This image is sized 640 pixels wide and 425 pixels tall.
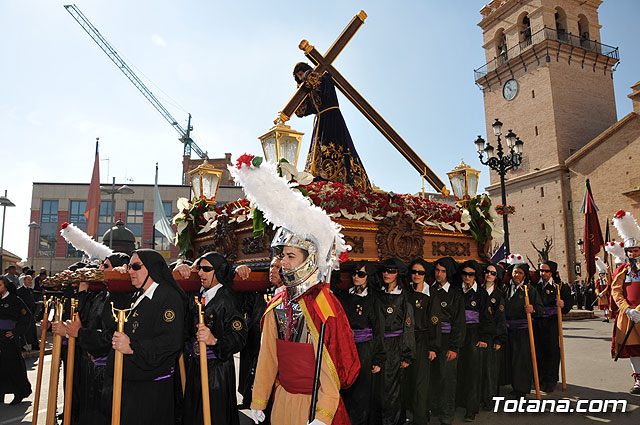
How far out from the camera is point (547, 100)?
1501 inches

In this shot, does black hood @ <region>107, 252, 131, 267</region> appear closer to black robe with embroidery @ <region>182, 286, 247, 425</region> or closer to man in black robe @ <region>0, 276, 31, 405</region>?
black robe with embroidery @ <region>182, 286, 247, 425</region>

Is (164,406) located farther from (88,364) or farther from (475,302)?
(475,302)

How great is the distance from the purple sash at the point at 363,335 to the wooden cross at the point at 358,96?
334cm

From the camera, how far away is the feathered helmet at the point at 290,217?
10.9 ft

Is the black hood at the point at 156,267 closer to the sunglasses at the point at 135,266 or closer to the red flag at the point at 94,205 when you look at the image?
the sunglasses at the point at 135,266

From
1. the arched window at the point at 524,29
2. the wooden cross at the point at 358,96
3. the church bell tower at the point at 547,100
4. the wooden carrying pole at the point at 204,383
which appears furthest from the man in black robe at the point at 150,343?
the arched window at the point at 524,29

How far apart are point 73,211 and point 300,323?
4662 cm

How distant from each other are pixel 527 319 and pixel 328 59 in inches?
226

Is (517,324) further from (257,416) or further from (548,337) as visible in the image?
(257,416)

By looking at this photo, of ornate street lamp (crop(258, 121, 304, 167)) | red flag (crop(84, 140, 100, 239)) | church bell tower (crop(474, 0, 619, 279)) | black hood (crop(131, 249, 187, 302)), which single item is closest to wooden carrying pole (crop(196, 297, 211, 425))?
black hood (crop(131, 249, 187, 302))

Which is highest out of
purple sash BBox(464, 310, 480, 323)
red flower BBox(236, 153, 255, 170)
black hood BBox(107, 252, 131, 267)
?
red flower BBox(236, 153, 255, 170)

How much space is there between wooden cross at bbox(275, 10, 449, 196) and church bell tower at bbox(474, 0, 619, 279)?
110 feet

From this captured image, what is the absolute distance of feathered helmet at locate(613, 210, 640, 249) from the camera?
8.22 metres

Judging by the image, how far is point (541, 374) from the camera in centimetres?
825
